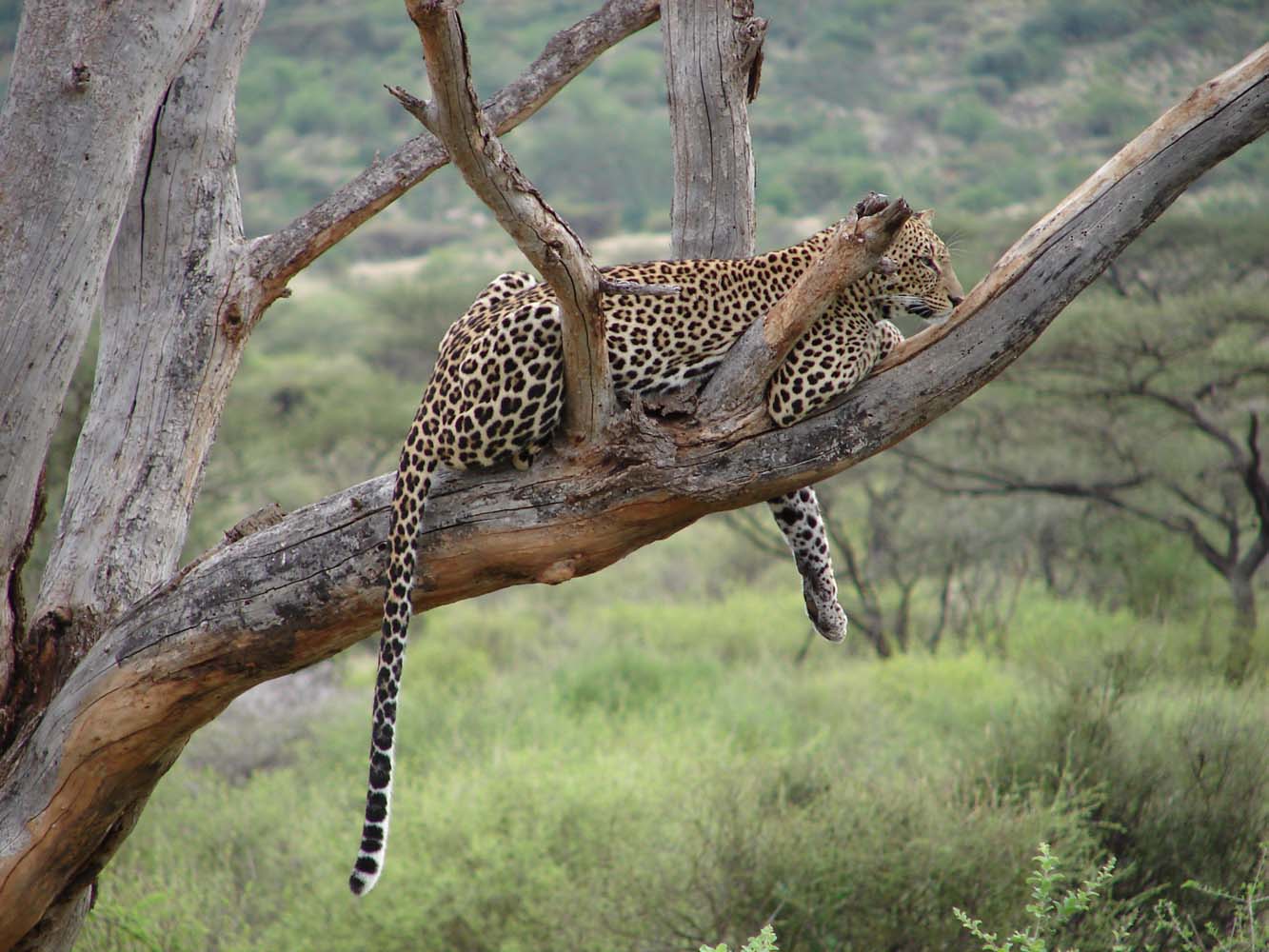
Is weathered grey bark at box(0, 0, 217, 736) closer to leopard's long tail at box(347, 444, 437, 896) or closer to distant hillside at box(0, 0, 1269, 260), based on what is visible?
leopard's long tail at box(347, 444, 437, 896)

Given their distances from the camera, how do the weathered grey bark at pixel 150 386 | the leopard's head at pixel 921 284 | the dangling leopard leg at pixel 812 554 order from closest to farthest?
the weathered grey bark at pixel 150 386
the leopard's head at pixel 921 284
the dangling leopard leg at pixel 812 554

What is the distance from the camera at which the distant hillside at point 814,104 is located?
3052 cm

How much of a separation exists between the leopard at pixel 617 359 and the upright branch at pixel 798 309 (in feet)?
0.31

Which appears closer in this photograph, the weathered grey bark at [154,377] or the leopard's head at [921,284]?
the weathered grey bark at [154,377]

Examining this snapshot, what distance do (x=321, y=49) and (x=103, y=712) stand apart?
5461 centimetres

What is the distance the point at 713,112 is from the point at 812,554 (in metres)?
1.79

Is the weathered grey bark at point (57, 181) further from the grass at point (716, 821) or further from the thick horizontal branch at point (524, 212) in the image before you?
the grass at point (716, 821)

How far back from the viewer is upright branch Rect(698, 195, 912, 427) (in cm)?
361

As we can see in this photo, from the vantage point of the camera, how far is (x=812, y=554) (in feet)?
16.3

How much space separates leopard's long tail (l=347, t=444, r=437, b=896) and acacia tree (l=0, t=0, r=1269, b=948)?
0.32ft

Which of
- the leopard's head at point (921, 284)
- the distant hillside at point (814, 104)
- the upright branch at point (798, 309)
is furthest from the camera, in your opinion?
the distant hillside at point (814, 104)

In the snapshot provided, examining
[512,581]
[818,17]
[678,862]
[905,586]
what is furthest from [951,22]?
[512,581]

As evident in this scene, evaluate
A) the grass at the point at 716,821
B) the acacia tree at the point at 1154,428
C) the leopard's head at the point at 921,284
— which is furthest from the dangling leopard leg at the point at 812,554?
the acacia tree at the point at 1154,428

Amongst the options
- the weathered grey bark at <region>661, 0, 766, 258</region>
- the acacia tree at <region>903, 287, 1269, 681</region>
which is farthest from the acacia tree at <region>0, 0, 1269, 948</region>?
the acacia tree at <region>903, 287, 1269, 681</region>
